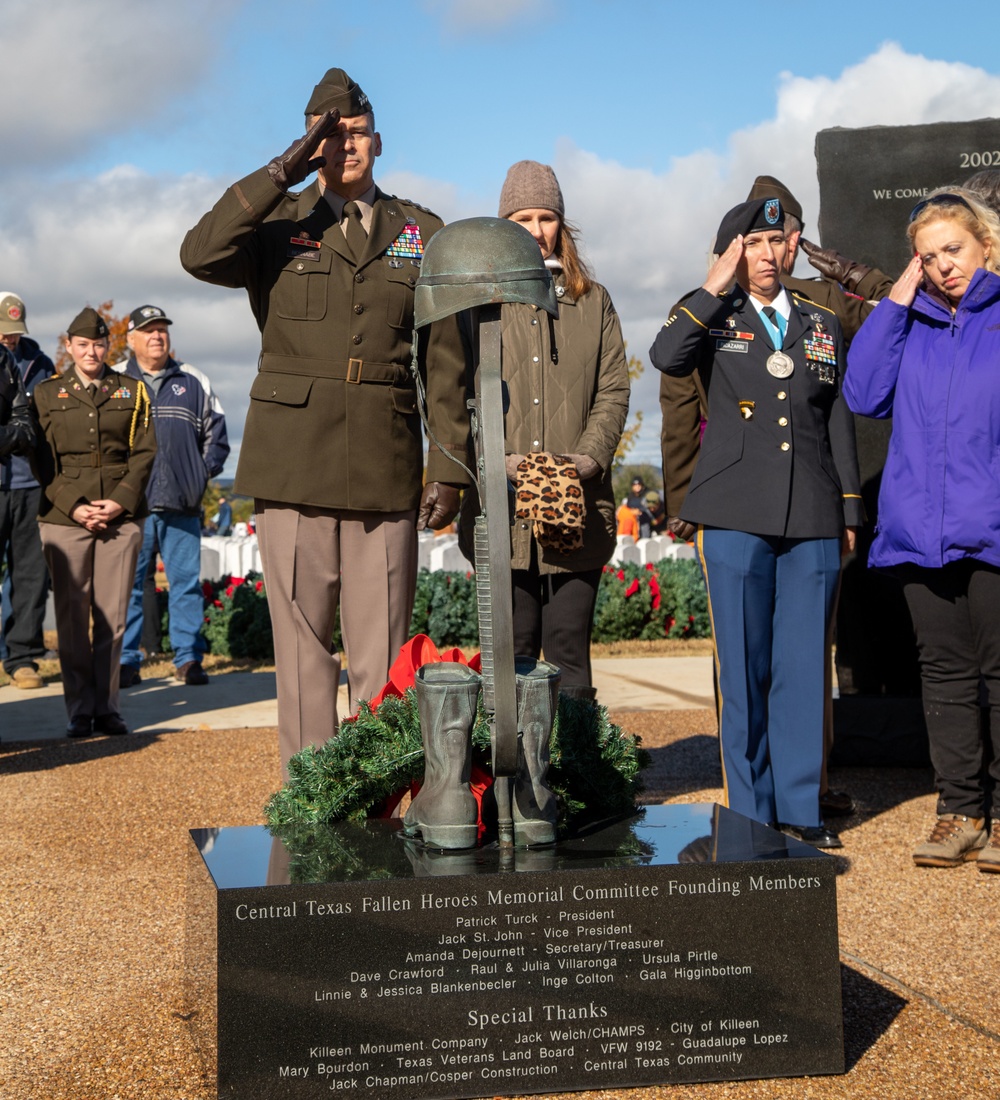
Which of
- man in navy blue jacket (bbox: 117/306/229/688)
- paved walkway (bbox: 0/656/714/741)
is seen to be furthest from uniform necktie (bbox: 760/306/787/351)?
man in navy blue jacket (bbox: 117/306/229/688)

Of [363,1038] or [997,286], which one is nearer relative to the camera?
[363,1038]

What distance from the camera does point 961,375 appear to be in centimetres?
423

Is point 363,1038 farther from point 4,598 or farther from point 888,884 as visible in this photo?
point 4,598

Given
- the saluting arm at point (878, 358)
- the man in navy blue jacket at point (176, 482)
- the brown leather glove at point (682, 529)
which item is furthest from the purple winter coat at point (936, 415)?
the man in navy blue jacket at point (176, 482)

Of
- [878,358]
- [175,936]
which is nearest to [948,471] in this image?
[878,358]

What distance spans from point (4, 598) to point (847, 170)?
7116 millimetres

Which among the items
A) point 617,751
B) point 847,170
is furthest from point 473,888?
point 847,170

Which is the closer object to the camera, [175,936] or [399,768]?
[399,768]

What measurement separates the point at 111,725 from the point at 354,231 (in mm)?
3796

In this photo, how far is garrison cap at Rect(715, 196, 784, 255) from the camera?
13.7ft

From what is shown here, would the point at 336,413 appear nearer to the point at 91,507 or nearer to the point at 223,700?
the point at 91,507

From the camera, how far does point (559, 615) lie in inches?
181

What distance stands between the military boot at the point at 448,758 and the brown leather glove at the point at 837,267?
3.29 meters

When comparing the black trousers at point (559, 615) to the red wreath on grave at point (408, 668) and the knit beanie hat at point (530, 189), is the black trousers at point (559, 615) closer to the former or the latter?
the red wreath on grave at point (408, 668)
